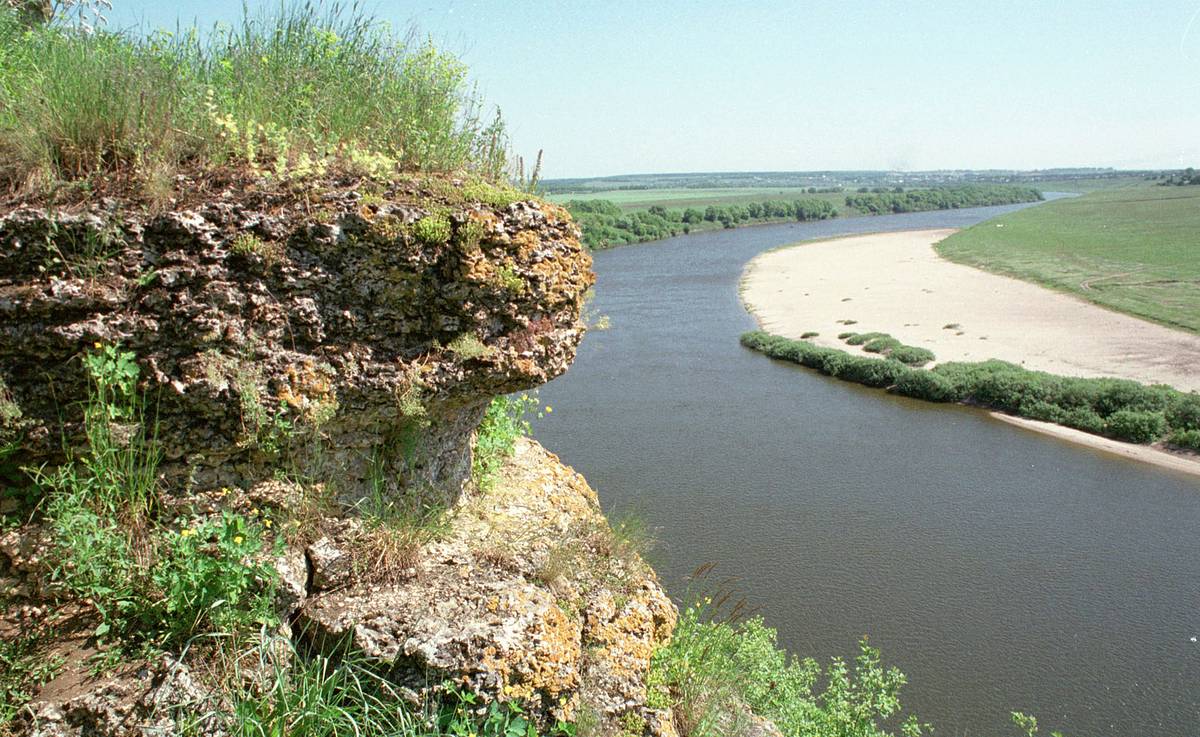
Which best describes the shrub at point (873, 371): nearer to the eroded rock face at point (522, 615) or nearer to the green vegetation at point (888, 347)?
the green vegetation at point (888, 347)

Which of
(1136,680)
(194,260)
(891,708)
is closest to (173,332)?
(194,260)

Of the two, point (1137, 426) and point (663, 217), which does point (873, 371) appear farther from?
point (663, 217)

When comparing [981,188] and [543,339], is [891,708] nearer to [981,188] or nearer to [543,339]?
[543,339]

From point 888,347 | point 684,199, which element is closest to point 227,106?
point 888,347

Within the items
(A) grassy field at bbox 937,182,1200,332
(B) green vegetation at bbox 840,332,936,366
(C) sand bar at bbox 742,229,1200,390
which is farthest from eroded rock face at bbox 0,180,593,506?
(A) grassy field at bbox 937,182,1200,332

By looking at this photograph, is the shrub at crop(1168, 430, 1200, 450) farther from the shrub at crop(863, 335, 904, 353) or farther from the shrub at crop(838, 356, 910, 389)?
the shrub at crop(863, 335, 904, 353)

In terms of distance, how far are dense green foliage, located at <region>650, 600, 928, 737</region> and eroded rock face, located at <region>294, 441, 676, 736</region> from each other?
0.33 metres

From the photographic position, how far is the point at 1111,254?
47.6 m

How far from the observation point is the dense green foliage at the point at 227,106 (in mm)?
3773

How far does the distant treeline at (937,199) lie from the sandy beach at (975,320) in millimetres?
70299

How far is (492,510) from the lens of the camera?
16.9ft

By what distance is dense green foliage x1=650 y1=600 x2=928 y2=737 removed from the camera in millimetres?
4996

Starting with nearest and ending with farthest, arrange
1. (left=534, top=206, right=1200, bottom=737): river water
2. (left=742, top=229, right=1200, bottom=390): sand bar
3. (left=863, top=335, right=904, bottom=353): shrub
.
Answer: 1. (left=534, top=206, right=1200, bottom=737): river water
2. (left=742, top=229, right=1200, bottom=390): sand bar
3. (left=863, top=335, right=904, bottom=353): shrub

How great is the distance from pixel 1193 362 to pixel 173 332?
2860 centimetres
